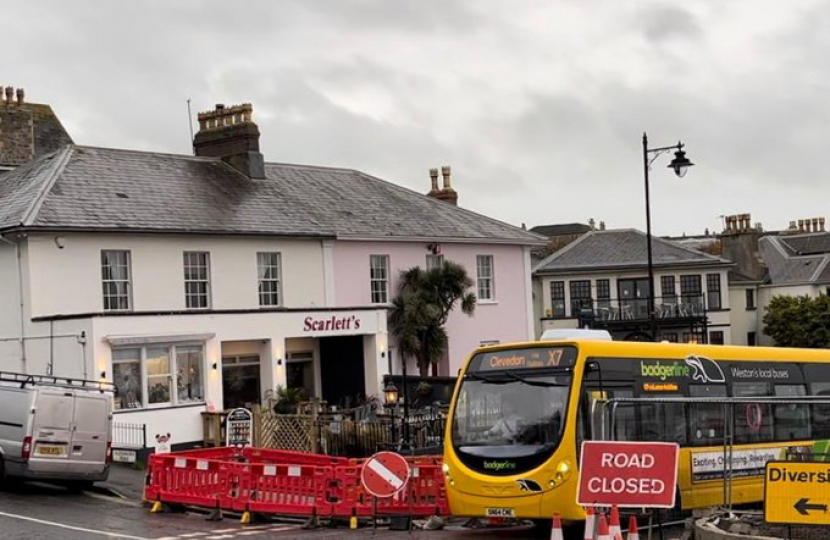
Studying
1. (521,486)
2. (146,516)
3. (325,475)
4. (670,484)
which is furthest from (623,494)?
(146,516)

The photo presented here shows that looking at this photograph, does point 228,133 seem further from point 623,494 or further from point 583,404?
point 623,494

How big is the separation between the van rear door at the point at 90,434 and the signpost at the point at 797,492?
532 inches

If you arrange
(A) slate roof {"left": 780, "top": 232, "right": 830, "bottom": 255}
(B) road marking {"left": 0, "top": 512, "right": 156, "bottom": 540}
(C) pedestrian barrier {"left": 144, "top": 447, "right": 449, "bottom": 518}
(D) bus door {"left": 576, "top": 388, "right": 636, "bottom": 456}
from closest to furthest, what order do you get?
1. (D) bus door {"left": 576, "top": 388, "right": 636, "bottom": 456}
2. (B) road marking {"left": 0, "top": 512, "right": 156, "bottom": 540}
3. (C) pedestrian barrier {"left": 144, "top": 447, "right": 449, "bottom": 518}
4. (A) slate roof {"left": 780, "top": 232, "right": 830, "bottom": 255}

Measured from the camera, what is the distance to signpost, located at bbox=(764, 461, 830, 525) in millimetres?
13664

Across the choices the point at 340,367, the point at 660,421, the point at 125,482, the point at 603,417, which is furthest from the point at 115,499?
the point at 340,367

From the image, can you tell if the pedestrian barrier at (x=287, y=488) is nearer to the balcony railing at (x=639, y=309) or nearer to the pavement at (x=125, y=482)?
the pavement at (x=125, y=482)

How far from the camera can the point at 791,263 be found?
6969cm

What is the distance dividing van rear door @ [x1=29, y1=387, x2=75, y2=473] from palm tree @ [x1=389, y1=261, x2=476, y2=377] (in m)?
17.2

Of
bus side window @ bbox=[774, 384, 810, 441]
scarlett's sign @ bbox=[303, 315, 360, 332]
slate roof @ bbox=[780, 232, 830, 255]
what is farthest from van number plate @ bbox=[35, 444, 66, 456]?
slate roof @ bbox=[780, 232, 830, 255]

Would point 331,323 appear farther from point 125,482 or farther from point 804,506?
point 804,506

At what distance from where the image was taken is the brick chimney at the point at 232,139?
39812 millimetres

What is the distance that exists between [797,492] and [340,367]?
24.6 meters

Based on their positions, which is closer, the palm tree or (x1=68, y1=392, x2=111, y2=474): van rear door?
(x1=68, y1=392, x2=111, y2=474): van rear door

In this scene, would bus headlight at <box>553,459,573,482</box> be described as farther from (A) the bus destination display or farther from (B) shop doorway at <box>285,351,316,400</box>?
(B) shop doorway at <box>285,351,316,400</box>
